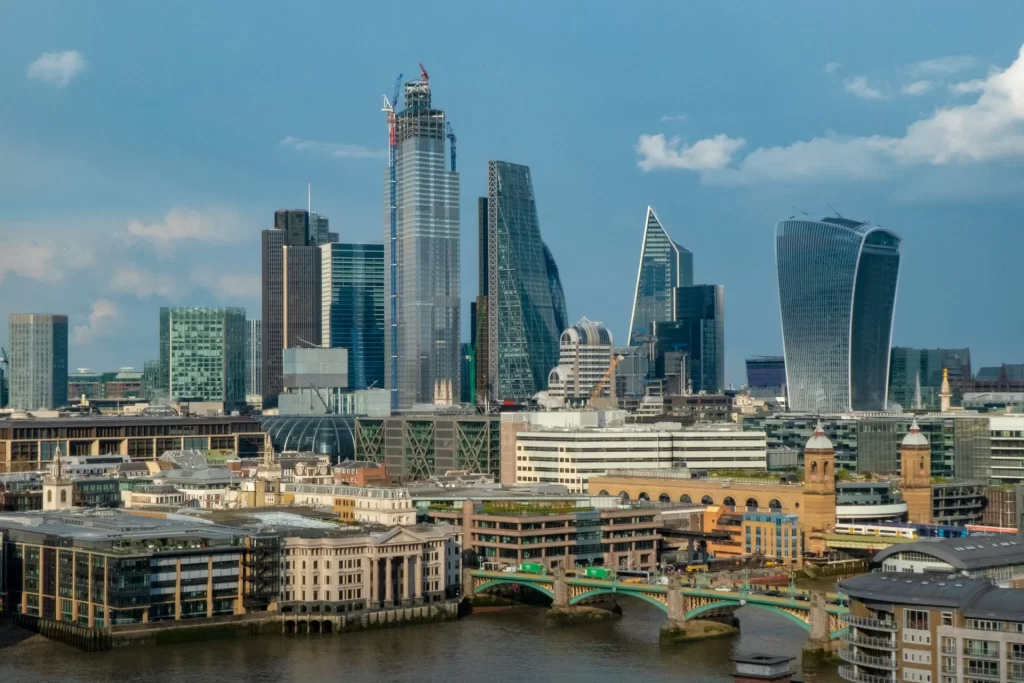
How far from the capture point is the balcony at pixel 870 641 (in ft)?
188

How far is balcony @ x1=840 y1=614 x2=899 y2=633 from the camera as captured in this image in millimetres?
57219

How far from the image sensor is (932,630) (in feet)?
184

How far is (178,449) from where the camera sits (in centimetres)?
15575

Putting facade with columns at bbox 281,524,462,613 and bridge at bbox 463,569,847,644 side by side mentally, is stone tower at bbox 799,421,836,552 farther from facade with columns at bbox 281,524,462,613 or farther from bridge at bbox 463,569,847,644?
facade with columns at bbox 281,524,462,613

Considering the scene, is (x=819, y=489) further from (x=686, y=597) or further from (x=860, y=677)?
(x=860, y=677)

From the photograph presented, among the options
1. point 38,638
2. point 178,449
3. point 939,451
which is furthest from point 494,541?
point 178,449

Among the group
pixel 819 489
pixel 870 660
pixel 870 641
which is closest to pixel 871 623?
pixel 870 641

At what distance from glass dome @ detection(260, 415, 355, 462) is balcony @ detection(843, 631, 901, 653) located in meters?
116

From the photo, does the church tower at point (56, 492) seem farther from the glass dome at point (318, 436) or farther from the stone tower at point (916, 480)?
the glass dome at point (318, 436)

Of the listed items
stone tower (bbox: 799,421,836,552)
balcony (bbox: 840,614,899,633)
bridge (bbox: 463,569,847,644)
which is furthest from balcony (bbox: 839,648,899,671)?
stone tower (bbox: 799,421,836,552)

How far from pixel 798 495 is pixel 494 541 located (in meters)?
23.1

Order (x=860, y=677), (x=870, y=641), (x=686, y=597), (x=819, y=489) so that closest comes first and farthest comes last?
(x=870, y=641), (x=860, y=677), (x=686, y=597), (x=819, y=489)

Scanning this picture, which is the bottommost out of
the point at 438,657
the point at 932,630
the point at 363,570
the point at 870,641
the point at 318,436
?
the point at 438,657

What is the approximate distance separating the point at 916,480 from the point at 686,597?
41.7 metres
